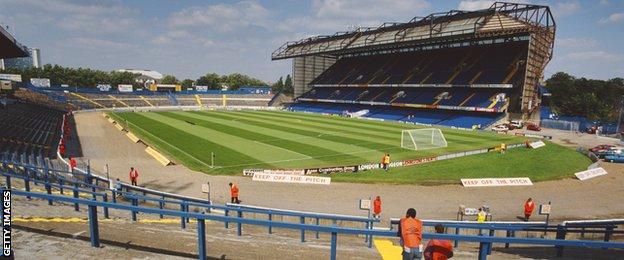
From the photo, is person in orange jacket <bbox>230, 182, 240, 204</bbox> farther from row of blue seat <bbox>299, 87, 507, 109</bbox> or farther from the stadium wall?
the stadium wall

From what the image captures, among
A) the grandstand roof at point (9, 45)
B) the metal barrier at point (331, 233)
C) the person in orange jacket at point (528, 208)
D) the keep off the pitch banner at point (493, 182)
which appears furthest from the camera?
the grandstand roof at point (9, 45)

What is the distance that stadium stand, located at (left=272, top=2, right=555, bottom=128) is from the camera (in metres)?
63.3

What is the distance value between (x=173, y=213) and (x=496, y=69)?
248 feet

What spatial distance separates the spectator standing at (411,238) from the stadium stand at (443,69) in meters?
58.9

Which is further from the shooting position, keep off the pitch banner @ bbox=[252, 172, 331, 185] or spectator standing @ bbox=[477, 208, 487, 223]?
keep off the pitch banner @ bbox=[252, 172, 331, 185]

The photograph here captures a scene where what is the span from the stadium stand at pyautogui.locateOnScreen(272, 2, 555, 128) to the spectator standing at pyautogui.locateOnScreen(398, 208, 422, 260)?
58902 mm

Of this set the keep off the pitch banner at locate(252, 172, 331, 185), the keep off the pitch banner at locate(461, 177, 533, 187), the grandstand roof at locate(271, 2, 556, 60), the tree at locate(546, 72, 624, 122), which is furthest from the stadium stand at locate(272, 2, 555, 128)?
the keep off the pitch banner at locate(252, 172, 331, 185)

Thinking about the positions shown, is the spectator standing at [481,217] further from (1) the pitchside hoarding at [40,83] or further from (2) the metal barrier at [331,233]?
(1) the pitchside hoarding at [40,83]

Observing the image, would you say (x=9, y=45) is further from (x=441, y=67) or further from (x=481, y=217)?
(x=441, y=67)

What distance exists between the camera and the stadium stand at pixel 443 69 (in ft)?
208

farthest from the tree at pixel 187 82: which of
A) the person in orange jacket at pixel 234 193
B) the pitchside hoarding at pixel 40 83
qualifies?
the person in orange jacket at pixel 234 193

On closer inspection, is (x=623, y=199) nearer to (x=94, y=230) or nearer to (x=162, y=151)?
(x=94, y=230)

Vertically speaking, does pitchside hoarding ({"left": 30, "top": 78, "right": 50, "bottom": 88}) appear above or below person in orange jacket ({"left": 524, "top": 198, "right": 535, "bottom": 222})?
above

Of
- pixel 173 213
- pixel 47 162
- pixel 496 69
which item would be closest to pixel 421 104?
pixel 496 69
